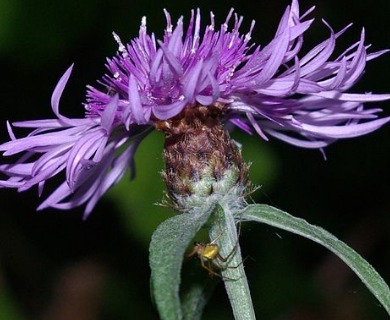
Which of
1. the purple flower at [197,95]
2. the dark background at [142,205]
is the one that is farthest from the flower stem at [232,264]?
the dark background at [142,205]

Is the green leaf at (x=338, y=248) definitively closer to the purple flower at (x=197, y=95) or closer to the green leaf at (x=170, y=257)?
the green leaf at (x=170, y=257)

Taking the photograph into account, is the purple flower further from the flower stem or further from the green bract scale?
the flower stem

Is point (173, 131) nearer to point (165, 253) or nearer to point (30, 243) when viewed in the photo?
point (165, 253)

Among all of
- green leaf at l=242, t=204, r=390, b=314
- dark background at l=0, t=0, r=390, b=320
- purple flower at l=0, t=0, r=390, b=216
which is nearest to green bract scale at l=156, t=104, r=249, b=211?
purple flower at l=0, t=0, r=390, b=216

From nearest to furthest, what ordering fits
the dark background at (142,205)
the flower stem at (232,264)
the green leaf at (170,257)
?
the green leaf at (170,257) < the flower stem at (232,264) < the dark background at (142,205)

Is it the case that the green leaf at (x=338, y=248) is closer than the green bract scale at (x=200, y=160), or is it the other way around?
the green leaf at (x=338, y=248)
